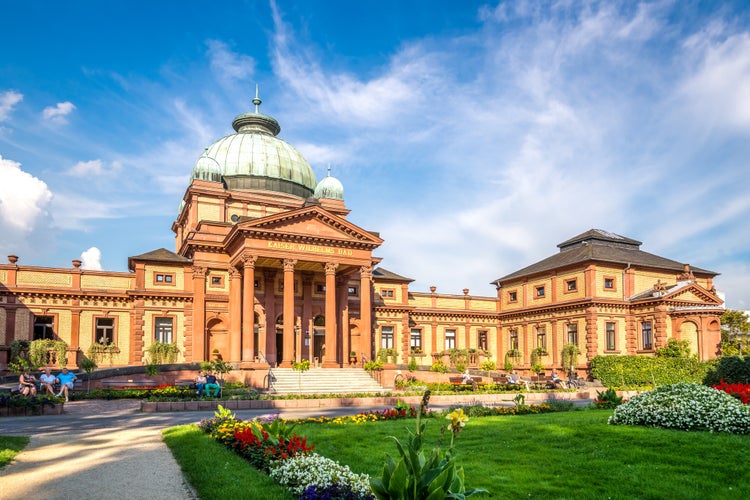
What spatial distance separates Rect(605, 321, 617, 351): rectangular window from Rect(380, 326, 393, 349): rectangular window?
17772 millimetres

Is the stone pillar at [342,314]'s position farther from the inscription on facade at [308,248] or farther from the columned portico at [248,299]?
the columned portico at [248,299]

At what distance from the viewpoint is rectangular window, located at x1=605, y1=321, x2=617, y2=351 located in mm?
45969

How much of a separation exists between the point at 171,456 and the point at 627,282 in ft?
140

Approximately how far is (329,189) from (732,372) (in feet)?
119

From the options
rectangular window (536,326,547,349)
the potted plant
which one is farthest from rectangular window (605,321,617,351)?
rectangular window (536,326,547,349)

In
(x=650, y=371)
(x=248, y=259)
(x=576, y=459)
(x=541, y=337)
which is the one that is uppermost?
(x=248, y=259)

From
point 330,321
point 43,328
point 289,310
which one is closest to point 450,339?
point 330,321

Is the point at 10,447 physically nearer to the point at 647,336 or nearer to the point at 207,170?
the point at 207,170

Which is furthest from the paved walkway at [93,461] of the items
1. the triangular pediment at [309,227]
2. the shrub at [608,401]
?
the triangular pediment at [309,227]

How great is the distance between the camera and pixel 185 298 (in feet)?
137

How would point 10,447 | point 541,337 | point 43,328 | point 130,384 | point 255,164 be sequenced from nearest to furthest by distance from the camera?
point 10,447, point 130,384, point 43,328, point 255,164, point 541,337

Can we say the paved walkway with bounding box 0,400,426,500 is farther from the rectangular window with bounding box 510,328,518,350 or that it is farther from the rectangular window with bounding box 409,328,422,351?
the rectangular window with bounding box 510,328,518,350

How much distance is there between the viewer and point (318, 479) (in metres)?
8.76

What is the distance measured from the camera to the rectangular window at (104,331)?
40531 millimetres
